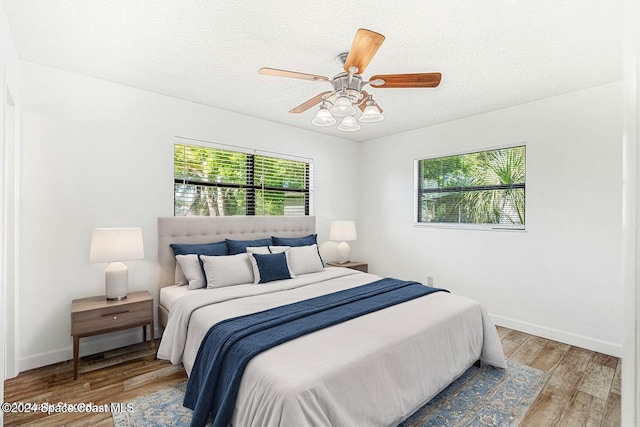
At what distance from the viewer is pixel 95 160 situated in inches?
118

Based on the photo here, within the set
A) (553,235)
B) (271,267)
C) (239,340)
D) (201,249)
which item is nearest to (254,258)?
(271,267)

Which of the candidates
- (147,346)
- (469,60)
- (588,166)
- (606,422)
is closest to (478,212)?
(588,166)

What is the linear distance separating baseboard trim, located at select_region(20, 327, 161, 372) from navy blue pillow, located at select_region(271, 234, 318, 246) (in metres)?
1.58

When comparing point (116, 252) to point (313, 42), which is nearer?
point (313, 42)

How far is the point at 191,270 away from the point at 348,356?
1964 millimetres

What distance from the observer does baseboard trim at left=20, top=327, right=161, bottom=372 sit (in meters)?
2.70

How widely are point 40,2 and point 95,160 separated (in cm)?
138

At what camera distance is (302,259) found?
3.67 metres

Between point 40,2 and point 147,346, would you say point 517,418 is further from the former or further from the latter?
point 40,2

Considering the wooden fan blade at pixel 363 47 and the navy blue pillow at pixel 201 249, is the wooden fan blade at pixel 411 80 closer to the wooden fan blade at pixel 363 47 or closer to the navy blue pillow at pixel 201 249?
the wooden fan blade at pixel 363 47

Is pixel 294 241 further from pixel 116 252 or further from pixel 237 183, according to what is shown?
pixel 116 252

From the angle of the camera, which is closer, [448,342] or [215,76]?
[448,342]

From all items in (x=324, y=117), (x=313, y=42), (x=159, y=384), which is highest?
(x=313, y=42)

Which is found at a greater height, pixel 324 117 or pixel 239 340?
pixel 324 117
